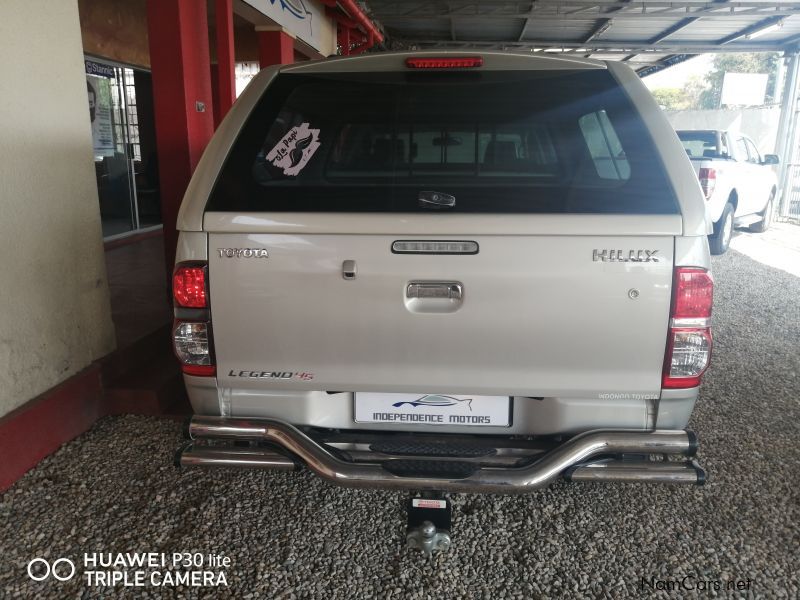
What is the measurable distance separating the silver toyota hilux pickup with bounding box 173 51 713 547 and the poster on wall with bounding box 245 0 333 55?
19.2 feet

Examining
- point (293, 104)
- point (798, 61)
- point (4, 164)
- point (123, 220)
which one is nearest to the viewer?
point (293, 104)

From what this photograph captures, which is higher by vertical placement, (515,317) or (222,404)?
(515,317)

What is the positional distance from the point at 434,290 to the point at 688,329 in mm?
865

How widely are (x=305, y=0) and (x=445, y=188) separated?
8.95 metres

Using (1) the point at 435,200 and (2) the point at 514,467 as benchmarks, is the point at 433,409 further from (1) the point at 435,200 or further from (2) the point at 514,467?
(1) the point at 435,200

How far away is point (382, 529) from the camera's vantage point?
2.75 meters

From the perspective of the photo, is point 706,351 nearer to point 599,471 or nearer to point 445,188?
point 599,471

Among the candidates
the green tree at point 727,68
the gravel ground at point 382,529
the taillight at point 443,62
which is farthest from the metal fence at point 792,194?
the green tree at point 727,68

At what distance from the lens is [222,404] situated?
2.38 meters

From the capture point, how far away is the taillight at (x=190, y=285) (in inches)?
87.4

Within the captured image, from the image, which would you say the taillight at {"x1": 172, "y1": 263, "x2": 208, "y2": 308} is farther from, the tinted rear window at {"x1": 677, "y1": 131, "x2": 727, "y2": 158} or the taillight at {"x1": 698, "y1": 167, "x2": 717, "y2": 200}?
the tinted rear window at {"x1": 677, "y1": 131, "x2": 727, "y2": 158}

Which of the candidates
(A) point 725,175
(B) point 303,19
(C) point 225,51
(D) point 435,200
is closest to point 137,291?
(C) point 225,51

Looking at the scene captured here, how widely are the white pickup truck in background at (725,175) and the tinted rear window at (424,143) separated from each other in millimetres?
6812

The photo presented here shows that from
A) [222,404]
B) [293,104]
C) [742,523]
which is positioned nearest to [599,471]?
[742,523]
